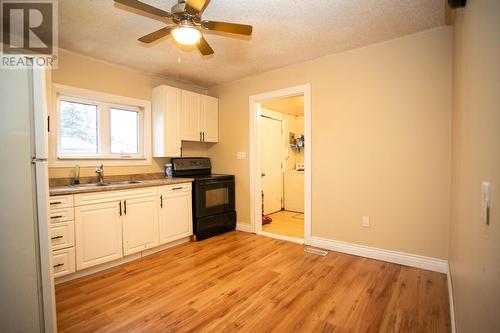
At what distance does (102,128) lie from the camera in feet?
10.6

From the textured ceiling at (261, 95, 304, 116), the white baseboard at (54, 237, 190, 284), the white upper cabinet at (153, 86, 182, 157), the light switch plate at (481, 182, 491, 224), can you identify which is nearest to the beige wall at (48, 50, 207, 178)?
the white upper cabinet at (153, 86, 182, 157)

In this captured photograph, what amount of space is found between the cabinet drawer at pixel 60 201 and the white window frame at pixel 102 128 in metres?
0.70

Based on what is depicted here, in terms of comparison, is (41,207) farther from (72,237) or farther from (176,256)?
(176,256)

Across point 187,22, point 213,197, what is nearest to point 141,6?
point 187,22

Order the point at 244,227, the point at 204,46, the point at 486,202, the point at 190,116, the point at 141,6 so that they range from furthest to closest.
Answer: the point at 244,227 < the point at 190,116 < the point at 204,46 < the point at 141,6 < the point at 486,202

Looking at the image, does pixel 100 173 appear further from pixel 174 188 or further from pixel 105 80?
pixel 105 80

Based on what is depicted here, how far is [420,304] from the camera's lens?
194 cm

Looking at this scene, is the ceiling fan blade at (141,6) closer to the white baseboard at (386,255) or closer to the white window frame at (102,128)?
the white window frame at (102,128)

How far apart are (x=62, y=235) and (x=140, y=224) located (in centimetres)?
76

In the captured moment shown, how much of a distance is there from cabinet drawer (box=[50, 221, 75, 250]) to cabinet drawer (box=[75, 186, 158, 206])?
22 centimetres

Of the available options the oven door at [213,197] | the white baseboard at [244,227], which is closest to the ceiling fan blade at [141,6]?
the oven door at [213,197]

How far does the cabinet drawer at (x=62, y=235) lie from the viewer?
2.28 m

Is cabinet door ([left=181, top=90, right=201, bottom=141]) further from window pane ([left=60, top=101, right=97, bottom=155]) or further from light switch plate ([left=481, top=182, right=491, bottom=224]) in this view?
light switch plate ([left=481, top=182, right=491, bottom=224])

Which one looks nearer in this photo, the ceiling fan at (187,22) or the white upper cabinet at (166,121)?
the ceiling fan at (187,22)
